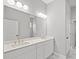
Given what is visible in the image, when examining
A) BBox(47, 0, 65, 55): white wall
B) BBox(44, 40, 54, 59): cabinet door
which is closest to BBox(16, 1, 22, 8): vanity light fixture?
BBox(44, 40, 54, 59): cabinet door

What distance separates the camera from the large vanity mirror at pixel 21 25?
57.2 inches

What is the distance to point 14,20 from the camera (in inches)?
64.2

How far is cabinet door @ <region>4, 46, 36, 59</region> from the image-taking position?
994 millimetres

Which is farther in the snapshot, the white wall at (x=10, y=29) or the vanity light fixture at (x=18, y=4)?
the vanity light fixture at (x=18, y=4)

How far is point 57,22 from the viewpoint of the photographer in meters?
2.52

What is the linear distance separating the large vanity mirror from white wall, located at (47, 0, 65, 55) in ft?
0.90

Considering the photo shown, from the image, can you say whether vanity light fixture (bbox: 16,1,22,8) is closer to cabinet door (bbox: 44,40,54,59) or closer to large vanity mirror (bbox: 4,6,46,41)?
large vanity mirror (bbox: 4,6,46,41)

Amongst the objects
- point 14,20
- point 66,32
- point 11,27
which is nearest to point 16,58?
point 11,27

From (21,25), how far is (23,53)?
0.79 m

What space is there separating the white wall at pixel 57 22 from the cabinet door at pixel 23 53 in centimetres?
108

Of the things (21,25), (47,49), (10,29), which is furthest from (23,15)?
(47,49)

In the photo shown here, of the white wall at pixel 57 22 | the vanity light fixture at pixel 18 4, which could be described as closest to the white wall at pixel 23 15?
the vanity light fixture at pixel 18 4

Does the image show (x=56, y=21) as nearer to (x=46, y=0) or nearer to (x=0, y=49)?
(x=46, y=0)

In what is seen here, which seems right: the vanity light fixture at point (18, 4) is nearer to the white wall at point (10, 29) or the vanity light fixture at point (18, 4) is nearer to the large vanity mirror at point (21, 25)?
the large vanity mirror at point (21, 25)
